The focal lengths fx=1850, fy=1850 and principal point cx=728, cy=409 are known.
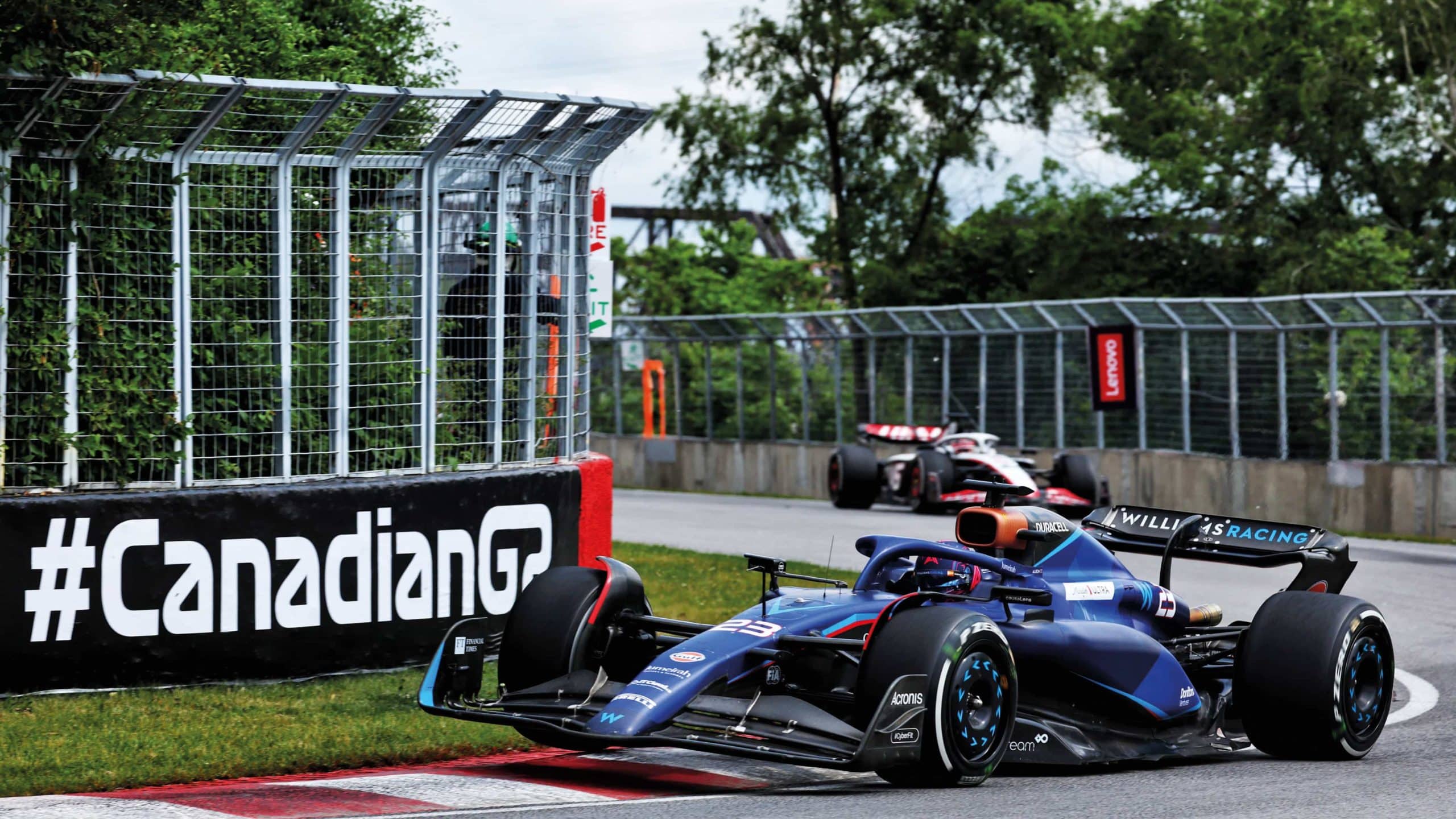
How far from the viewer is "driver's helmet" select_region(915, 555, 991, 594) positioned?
7.54 metres

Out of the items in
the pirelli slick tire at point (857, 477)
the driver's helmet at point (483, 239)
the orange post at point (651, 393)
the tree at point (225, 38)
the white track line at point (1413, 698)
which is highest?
the tree at point (225, 38)

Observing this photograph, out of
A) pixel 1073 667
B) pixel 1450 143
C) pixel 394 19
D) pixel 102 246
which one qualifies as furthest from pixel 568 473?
pixel 1450 143

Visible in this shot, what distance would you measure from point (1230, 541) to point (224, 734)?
15.4 feet

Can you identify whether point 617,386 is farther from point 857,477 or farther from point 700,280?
point 700,280

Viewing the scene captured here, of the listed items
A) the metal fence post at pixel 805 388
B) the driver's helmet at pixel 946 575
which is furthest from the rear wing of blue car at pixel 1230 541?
the metal fence post at pixel 805 388

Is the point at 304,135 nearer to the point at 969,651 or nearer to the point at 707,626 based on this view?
the point at 707,626

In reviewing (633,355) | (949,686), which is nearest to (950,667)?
(949,686)

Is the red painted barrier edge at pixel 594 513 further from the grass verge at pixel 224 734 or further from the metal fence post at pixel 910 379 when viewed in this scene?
the metal fence post at pixel 910 379

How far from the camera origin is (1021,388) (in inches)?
992

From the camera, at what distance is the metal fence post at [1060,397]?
24.5 meters

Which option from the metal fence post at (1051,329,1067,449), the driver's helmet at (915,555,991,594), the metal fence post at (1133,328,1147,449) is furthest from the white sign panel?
the driver's helmet at (915,555,991,594)

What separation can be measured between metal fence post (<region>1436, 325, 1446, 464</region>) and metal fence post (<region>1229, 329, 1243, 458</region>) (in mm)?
2855

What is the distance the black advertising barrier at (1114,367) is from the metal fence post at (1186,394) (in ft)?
1.94

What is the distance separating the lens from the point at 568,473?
33.3 feet
